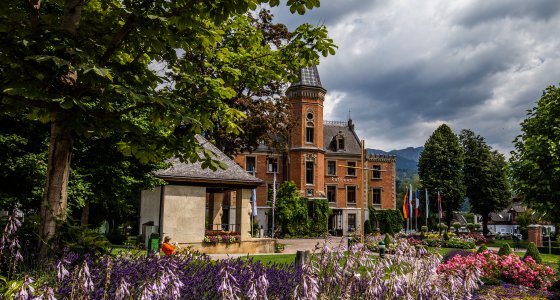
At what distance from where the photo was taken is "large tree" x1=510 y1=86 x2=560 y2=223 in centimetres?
1527

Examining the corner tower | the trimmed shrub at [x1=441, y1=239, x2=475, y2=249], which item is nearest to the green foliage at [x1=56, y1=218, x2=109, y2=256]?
the trimmed shrub at [x1=441, y1=239, x2=475, y2=249]

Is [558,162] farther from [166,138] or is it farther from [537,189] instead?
[166,138]

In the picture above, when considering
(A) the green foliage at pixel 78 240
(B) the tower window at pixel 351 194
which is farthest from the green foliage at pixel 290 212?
(A) the green foliage at pixel 78 240

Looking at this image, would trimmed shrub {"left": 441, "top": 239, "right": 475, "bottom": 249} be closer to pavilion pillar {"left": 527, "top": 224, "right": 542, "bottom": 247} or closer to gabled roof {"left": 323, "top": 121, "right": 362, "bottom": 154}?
pavilion pillar {"left": 527, "top": 224, "right": 542, "bottom": 247}

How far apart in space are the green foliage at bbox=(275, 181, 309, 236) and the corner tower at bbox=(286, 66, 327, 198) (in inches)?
144

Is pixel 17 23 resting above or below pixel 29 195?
above

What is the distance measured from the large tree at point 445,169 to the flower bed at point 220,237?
40182 mm

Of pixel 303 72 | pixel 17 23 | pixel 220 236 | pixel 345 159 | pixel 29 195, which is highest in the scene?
pixel 303 72

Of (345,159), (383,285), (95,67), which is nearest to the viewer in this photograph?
(95,67)

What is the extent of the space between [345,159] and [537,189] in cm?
3776

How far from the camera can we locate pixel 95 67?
512cm

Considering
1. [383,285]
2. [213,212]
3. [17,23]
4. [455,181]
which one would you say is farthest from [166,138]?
[455,181]

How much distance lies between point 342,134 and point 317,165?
756cm

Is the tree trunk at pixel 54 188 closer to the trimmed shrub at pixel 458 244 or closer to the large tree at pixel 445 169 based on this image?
the trimmed shrub at pixel 458 244
